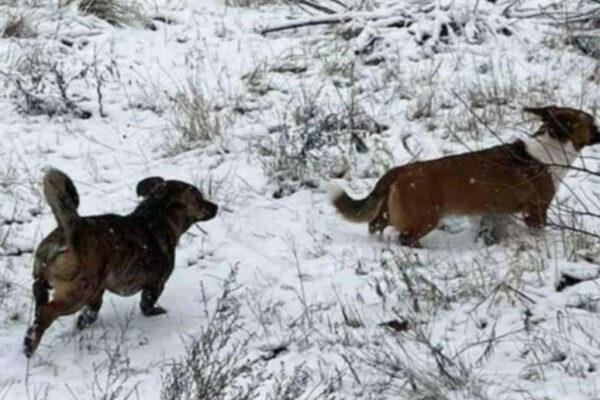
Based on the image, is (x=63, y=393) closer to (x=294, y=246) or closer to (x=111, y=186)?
(x=294, y=246)

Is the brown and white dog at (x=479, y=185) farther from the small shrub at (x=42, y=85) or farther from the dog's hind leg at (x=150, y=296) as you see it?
the small shrub at (x=42, y=85)

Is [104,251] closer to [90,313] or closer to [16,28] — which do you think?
[90,313]

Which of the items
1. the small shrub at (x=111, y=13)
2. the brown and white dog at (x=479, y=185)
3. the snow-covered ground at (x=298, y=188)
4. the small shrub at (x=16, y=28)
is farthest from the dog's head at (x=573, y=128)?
the small shrub at (x=16, y=28)

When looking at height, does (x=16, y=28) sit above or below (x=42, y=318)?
below

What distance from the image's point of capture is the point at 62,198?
18.3ft

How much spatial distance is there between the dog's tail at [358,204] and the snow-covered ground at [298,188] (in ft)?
0.55

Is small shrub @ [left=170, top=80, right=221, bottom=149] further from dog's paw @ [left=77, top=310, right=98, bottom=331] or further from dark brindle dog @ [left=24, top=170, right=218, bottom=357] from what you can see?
dog's paw @ [left=77, top=310, right=98, bottom=331]

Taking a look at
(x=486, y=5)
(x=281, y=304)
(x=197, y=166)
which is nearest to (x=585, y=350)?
(x=281, y=304)

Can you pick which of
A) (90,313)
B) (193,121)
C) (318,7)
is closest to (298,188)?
(193,121)

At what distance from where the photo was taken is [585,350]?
5.53 m

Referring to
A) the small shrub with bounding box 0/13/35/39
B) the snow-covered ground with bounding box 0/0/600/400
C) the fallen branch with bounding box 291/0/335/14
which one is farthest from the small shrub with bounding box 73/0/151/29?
the fallen branch with bounding box 291/0/335/14

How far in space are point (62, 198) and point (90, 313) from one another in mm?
799

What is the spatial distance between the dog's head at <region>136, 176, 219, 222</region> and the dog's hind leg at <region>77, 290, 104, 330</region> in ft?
2.32

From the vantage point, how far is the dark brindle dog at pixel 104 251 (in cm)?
563
